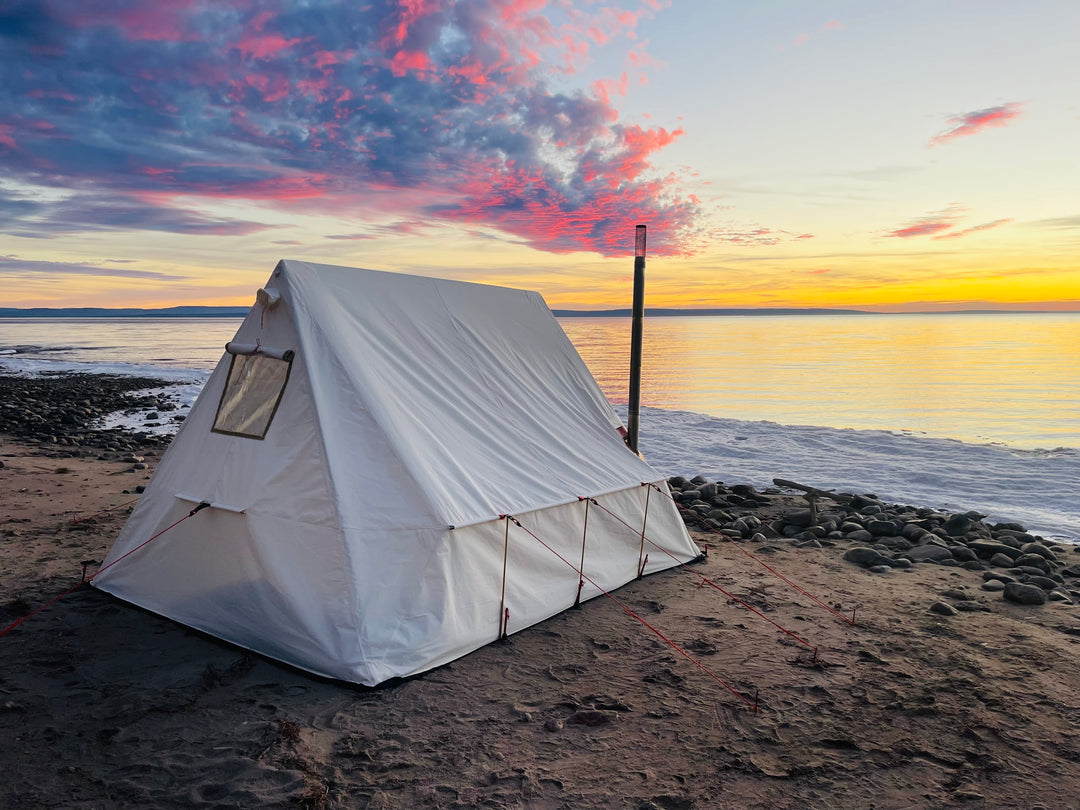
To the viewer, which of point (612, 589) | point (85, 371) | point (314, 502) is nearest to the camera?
point (314, 502)

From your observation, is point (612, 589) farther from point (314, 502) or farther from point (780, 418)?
point (780, 418)

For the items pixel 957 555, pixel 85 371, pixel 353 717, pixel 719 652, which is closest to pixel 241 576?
pixel 353 717

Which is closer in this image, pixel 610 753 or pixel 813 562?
pixel 610 753

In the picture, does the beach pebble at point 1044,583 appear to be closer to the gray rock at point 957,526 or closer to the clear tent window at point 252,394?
the gray rock at point 957,526

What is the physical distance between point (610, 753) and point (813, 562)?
562 centimetres

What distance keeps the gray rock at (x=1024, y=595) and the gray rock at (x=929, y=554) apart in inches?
58.5

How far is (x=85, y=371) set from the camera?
3888 centimetres

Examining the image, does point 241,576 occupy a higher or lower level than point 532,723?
higher

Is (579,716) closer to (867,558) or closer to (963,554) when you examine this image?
(867,558)


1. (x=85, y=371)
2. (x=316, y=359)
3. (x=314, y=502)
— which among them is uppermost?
(x=316, y=359)

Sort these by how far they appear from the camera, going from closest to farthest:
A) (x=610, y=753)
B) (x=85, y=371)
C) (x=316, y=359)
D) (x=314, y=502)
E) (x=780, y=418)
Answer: (x=610, y=753), (x=314, y=502), (x=316, y=359), (x=780, y=418), (x=85, y=371)

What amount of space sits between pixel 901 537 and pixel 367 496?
8.26 metres

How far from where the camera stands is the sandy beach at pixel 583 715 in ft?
14.3

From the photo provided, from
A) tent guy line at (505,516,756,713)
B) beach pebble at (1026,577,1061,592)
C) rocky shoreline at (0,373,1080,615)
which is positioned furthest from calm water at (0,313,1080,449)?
tent guy line at (505,516,756,713)
